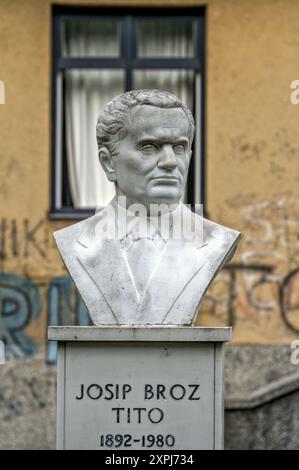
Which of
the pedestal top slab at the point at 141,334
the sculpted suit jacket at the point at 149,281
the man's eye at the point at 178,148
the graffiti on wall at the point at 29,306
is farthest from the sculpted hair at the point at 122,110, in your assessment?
the graffiti on wall at the point at 29,306

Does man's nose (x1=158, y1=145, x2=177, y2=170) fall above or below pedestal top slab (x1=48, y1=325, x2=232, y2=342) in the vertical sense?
above

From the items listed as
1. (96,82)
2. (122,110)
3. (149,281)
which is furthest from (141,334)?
(96,82)

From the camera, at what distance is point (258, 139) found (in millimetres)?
16188

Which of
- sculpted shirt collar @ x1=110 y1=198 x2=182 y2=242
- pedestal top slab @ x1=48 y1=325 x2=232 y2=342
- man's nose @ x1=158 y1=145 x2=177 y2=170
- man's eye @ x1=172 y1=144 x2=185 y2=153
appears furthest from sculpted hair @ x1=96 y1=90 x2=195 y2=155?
pedestal top slab @ x1=48 y1=325 x2=232 y2=342

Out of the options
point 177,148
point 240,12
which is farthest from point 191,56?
point 177,148

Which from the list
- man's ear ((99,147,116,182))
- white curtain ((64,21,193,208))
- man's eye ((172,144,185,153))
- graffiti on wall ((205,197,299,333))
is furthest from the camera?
white curtain ((64,21,193,208))

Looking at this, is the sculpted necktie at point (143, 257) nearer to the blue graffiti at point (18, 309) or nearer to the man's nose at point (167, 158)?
the man's nose at point (167, 158)

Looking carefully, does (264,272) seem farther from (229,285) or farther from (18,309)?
(18,309)

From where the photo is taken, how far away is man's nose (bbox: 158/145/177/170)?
392 inches

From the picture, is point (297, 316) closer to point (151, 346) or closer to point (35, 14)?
point (35, 14)

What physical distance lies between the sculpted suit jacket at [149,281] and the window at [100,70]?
20.8 ft

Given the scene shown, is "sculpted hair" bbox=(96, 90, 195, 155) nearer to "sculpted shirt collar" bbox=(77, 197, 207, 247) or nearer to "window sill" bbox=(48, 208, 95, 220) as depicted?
"sculpted shirt collar" bbox=(77, 197, 207, 247)

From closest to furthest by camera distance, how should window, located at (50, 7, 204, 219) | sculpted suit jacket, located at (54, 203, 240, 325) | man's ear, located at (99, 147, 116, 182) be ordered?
sculpted suit jacket, located at (54, 203, 240, 325) → man's ear, located at (99, 147, 116, 182) → window, located at (50, 7, 204, 219)

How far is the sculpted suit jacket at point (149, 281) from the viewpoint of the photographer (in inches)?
391
